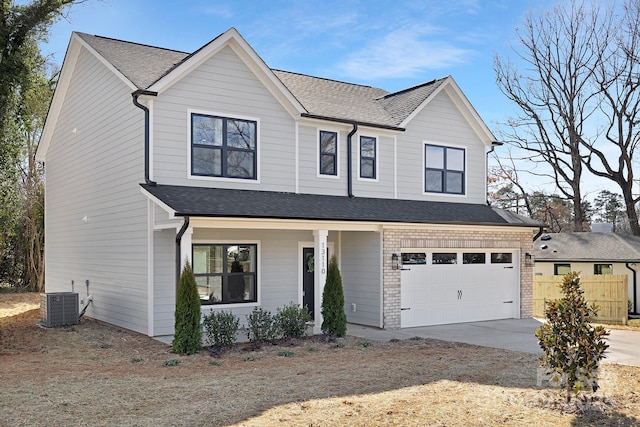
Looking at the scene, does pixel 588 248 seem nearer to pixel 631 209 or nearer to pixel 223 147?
pixel 631 209

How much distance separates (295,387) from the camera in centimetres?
864

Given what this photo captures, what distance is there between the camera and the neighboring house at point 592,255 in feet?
81.8

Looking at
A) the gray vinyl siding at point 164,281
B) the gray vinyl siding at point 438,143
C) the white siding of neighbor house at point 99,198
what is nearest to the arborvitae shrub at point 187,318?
the gray vinyl siding at point 164,281

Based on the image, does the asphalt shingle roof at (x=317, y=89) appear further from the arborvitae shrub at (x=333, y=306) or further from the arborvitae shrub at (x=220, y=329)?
the arborvitae shrub at (x=220, y=329)

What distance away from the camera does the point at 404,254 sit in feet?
52.4

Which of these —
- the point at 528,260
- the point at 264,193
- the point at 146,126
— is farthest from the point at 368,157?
the point at 146,126

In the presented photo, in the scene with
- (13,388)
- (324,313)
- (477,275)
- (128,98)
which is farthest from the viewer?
(477,275)

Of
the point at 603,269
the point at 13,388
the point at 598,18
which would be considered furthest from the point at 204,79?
the point at 598,18

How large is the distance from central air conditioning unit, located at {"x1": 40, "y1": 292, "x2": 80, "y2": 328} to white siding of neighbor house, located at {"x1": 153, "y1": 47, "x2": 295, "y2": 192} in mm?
4522

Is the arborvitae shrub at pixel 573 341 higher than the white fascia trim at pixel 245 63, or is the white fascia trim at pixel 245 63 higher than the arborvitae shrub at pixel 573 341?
the white fascia trim at pixel 245 63

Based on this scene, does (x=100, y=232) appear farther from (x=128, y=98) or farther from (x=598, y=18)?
(x=598, y=18)

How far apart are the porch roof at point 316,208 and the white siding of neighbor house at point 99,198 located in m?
1.45

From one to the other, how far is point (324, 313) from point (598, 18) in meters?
25.2

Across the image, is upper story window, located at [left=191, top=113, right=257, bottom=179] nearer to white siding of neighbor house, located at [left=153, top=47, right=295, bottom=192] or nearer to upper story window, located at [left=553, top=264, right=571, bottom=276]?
white siding of neighbor house, located at [left=153, top=47, right=295, bottom=192]
